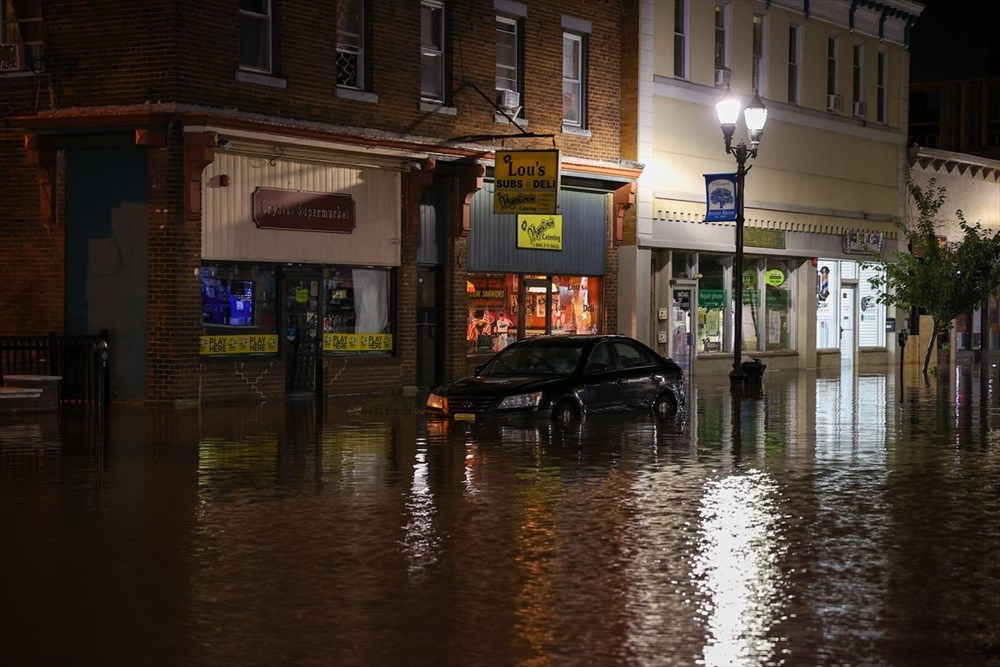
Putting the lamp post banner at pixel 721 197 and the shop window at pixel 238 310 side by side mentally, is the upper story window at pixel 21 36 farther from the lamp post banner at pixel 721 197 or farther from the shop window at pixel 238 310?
the lamp post banner at pixel 721 197

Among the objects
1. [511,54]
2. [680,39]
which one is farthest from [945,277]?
[511,54]

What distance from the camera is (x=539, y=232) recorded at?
34.5 m

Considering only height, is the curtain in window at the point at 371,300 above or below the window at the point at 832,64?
below

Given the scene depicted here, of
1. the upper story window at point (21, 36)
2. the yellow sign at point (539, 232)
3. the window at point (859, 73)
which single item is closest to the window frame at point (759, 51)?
the window at point (859, 73)

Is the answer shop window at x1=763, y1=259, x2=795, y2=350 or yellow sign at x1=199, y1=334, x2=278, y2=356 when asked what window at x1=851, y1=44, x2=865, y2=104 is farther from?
yellow sign at x1=199, y1=334, x2=278, y2=356

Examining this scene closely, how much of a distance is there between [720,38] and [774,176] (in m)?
4.48

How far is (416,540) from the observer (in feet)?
38.8

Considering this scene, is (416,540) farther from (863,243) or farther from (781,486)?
(863,243)

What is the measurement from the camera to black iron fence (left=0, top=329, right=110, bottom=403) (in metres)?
26.5

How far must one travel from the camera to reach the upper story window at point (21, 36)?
89.3 ft

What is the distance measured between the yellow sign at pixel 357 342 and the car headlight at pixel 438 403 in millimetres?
7159

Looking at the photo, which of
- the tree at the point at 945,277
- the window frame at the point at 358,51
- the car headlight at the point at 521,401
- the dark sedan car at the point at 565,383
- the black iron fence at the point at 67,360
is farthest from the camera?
the tree at the point at 945,277

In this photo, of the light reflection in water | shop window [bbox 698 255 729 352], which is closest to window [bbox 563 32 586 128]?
shop window [bbox 698 255 729 352]

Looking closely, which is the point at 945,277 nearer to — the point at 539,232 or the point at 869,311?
the point at 869,311
